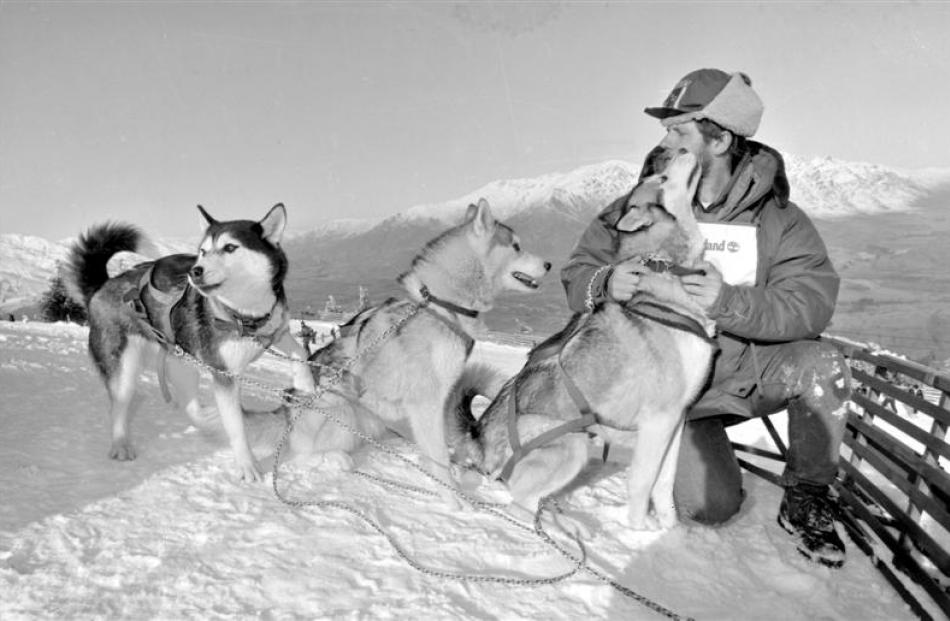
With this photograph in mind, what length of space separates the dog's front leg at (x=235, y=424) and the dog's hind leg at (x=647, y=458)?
2.23 metres

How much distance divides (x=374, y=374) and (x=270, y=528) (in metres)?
1.19

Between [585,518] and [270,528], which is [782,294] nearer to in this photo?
[585,518]

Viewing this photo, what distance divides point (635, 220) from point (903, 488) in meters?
2.19

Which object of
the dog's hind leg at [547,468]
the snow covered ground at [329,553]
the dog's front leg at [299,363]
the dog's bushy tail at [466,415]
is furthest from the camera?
the dog's front leg at [299,363]

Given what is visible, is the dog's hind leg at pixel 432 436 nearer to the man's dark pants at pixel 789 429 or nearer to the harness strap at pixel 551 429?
the harness strap at pixel 551 429

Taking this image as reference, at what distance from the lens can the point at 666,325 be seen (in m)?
3.05

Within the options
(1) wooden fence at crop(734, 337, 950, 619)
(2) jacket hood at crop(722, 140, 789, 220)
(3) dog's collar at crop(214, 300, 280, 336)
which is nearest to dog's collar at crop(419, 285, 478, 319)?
(3) dog's collar at crop(214, 300, 280, 336)

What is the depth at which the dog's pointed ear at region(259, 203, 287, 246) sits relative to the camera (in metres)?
3.64

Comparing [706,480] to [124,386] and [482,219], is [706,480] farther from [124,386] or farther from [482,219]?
[124,386]

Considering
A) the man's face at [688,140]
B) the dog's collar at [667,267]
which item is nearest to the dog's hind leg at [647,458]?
the dog's collar at [667,267]

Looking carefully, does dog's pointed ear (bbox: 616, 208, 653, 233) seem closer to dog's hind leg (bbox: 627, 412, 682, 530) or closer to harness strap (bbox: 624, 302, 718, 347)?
harness strap (bbox: 624, 302, 718, 347)

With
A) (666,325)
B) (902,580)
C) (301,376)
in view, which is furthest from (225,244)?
(902,580)

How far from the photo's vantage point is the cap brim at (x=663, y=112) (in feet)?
11.4

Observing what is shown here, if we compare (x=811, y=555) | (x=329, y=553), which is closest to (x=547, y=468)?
(x=329, y=553)
